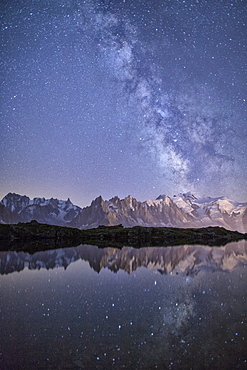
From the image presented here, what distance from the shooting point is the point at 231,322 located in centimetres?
1352

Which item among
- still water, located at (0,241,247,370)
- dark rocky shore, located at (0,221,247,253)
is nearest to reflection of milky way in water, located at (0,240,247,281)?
still water, located at (0,241,247,370)

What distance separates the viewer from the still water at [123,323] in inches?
372

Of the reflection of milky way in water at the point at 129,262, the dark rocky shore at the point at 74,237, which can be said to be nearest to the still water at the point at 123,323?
the reflection of milky way in water at the point at 129,262

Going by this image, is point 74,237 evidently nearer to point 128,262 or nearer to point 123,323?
point 128,262

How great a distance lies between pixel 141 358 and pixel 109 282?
1422 centimetres

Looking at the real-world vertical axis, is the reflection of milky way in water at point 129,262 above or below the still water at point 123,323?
below

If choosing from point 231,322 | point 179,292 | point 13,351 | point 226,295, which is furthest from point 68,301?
point 226,295

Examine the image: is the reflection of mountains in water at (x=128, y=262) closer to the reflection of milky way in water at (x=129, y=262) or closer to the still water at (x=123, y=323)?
the reflection of milky way in water at (x=129, y=262)

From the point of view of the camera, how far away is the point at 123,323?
13.3 meters

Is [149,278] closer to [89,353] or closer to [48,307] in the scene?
[48,307]

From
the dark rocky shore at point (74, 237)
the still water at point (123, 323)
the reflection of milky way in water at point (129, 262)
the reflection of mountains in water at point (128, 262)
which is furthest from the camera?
the dark rocky shore at point (74, 237)

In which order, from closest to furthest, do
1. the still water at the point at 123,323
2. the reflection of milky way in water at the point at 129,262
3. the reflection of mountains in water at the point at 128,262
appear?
the still water at the point at 123,323 < the reflection of milky way in water at the point at 129,262 < the reflection of mountains in water at the point at 128,262

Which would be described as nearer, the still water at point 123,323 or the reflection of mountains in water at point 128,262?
the still water at point 123,323

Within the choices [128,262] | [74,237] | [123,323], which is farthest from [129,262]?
[74,237]
